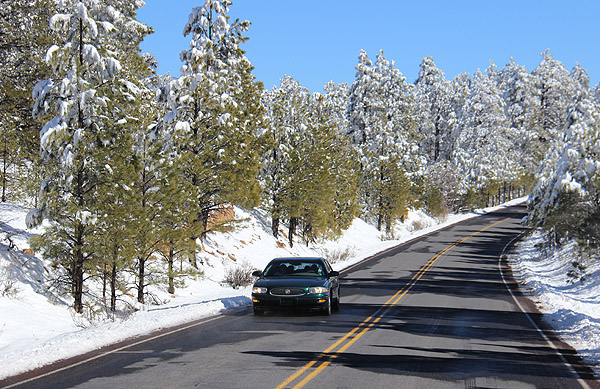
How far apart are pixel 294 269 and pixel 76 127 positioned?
25.3 ft

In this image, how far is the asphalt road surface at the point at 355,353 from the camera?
8180 mm

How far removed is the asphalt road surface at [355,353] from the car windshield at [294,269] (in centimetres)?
115

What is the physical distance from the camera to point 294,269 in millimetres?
16219

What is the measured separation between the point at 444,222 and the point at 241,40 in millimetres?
50547

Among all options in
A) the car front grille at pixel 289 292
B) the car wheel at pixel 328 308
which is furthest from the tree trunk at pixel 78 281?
the car wheel at pixel 328 308

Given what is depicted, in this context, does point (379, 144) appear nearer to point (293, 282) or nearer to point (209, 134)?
point (209, 134)

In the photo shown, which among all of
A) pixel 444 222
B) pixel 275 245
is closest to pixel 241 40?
pixel 275 245

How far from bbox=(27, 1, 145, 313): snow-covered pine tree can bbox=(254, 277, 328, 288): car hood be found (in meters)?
5.33

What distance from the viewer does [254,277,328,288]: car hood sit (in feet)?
48.9

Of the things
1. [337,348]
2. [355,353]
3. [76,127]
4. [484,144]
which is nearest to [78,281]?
[76,127]

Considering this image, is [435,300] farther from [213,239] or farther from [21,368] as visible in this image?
[213,239]

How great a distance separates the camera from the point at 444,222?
7581 centimetres

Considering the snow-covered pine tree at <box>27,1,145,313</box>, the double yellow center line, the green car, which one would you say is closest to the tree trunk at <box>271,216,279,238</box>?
the double yellow center line

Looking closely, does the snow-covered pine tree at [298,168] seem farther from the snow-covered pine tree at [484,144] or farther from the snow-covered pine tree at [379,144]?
the snow-covered pine tree at [484,144]
